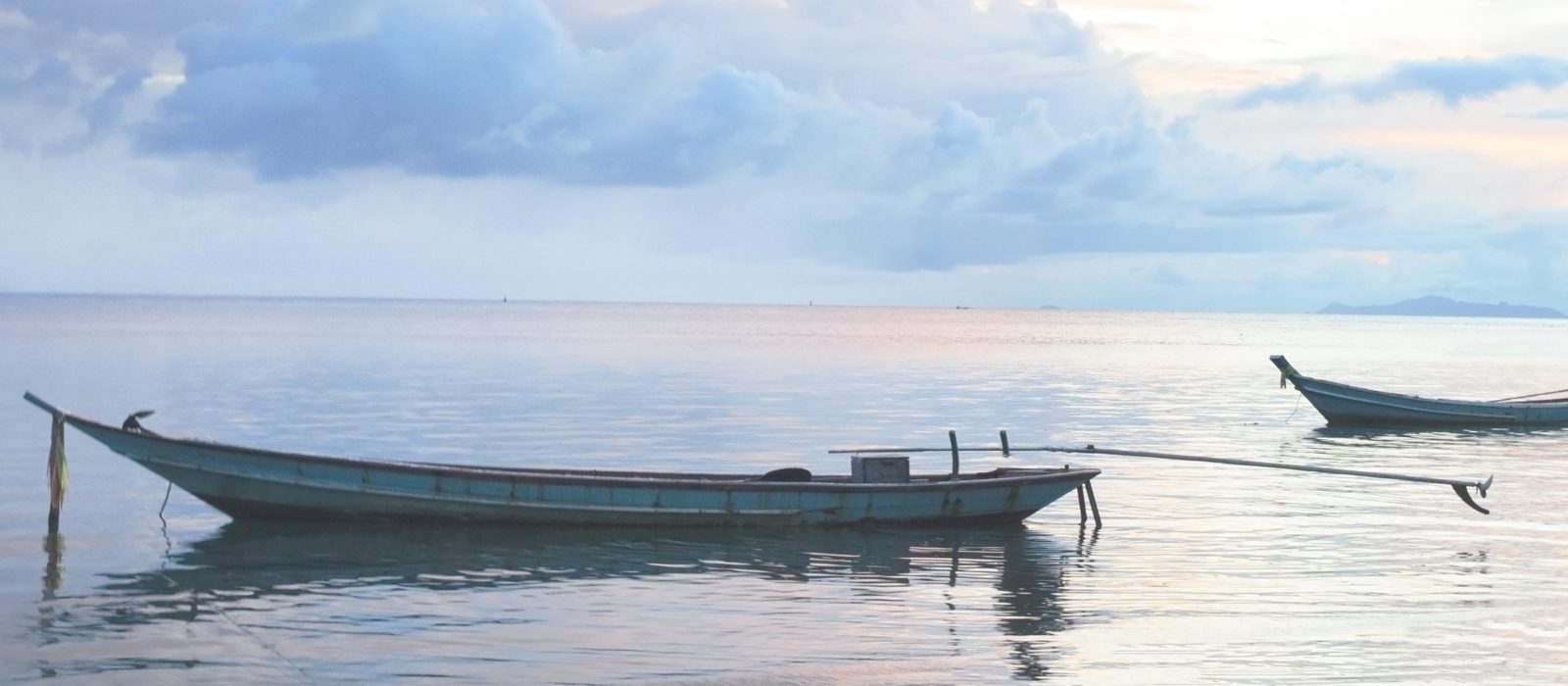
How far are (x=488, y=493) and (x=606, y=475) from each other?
1.93 metres

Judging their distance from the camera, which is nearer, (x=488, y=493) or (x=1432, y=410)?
(x=488, y=493)

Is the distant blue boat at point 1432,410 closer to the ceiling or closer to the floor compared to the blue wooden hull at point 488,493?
closer to the ceiling

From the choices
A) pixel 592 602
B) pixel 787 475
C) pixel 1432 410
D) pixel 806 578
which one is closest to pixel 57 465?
pixel 592 602

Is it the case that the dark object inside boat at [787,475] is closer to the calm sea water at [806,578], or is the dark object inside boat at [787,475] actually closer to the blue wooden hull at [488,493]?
the blue wooden hull at [488,493]

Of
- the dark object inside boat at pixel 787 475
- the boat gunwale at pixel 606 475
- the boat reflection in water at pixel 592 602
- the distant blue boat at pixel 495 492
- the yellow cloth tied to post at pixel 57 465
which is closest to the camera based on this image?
the boat reflection in water at pixel 592 602

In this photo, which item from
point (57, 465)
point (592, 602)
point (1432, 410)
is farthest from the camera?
point (1432, 410)

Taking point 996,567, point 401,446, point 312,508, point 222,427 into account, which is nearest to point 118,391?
point 222,427

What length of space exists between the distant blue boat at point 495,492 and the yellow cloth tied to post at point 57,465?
20 centimetres

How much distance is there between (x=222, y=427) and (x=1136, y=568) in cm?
2766

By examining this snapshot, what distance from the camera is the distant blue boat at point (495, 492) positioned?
21.3 metres

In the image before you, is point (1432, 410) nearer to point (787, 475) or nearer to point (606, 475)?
point (787, 475)

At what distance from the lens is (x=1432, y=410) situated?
43.2 m

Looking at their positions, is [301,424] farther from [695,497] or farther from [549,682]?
[549,682]

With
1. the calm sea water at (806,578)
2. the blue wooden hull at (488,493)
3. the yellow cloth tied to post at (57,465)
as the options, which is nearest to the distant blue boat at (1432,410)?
the calm sea water at (806,578)
